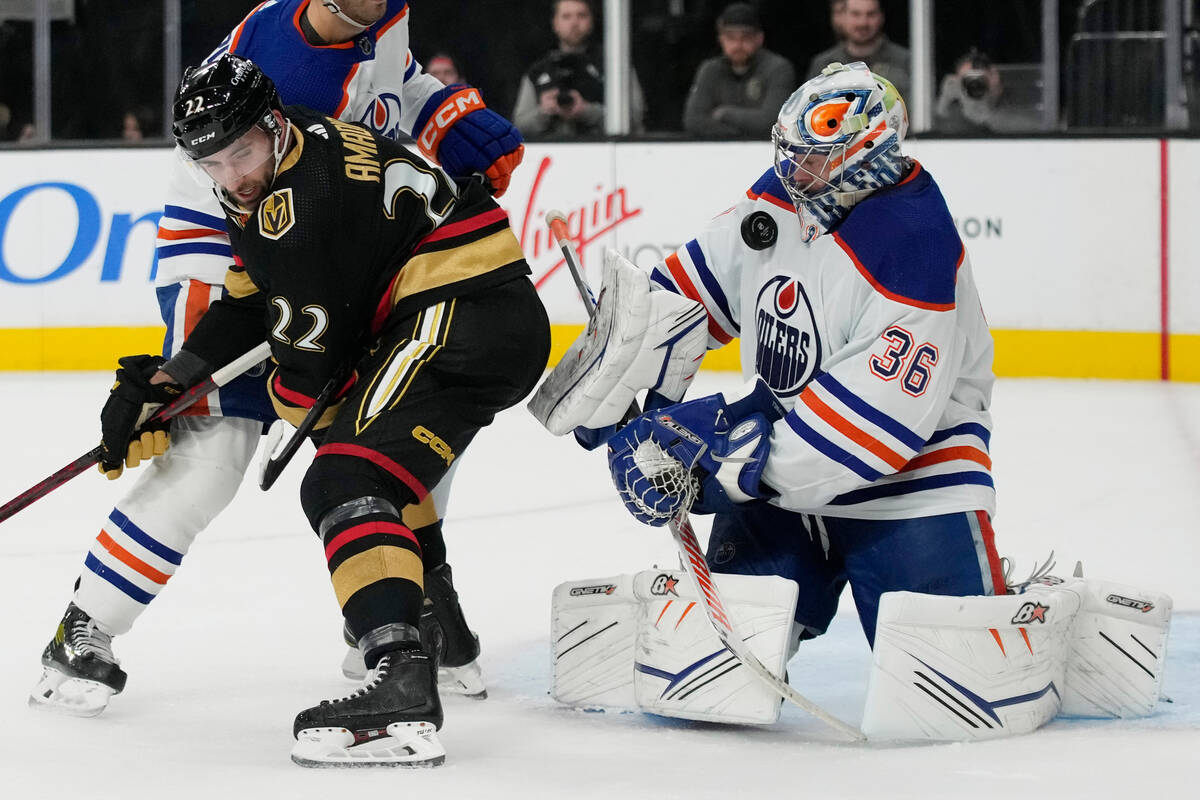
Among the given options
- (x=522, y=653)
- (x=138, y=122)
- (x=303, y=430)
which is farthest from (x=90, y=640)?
(x=138, y=122)

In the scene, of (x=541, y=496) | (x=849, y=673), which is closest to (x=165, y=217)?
(x=849, y=673)

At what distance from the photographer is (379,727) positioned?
2.05 m

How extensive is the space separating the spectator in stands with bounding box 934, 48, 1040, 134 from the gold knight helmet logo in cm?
417

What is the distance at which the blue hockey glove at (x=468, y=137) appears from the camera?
A: 109 inches

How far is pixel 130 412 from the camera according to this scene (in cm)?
241

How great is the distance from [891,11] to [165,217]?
401 cm

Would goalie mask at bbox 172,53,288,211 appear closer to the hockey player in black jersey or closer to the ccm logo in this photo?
the hockey player in black jersey

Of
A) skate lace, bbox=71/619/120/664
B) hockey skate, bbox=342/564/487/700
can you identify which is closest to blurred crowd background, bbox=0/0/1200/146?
hockey skate, bbox=342/564/487/700

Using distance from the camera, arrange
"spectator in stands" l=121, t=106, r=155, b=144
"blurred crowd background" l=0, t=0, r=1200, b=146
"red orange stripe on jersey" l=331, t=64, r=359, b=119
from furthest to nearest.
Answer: "spectator in stands" l=121, t=106, r=155, b=144 < "blurred crowd background" l=0, t=0, r=1200, b=146 < "red orange stripe on jersey" l=331, t=64, r=359, b=119

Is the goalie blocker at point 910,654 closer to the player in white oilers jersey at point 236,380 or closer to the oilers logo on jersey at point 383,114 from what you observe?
the player in white oilers jersey at point 236,380

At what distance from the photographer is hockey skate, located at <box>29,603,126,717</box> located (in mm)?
2387

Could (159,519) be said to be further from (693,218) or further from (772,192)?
(693,218)

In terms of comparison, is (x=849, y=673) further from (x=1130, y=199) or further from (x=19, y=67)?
(x=19, y=67)

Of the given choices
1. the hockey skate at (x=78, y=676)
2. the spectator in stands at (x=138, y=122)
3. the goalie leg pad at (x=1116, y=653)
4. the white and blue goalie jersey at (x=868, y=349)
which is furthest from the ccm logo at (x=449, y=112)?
the spectator in stands at (x=138, y=122)
